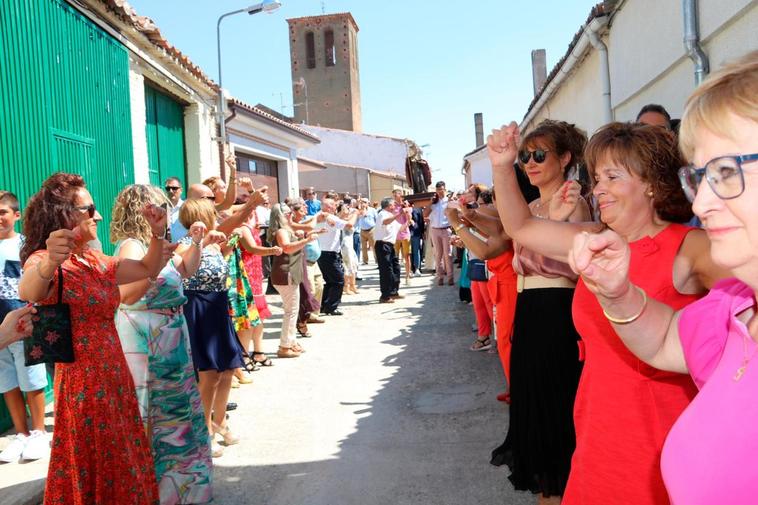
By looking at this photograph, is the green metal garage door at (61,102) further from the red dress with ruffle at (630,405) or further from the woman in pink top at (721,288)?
the woman in pink top at (721,288)

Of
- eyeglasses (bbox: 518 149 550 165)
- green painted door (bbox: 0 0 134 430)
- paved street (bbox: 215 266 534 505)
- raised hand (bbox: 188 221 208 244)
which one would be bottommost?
paved street (bbox: 215 266 534 505)

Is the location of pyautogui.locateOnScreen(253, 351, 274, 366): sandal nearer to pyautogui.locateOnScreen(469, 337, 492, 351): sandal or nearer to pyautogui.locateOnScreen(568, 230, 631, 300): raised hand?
pyautogui.locateOnScreen(469, 337, 492, 351): sandal

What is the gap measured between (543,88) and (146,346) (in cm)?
1192

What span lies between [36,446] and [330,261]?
6067 mm

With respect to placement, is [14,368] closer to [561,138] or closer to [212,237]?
[212,237]

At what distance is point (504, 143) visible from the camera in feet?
7.68

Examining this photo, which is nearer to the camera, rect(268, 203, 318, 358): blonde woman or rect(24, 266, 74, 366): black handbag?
rect(24, 266, 74, 366): black handbag

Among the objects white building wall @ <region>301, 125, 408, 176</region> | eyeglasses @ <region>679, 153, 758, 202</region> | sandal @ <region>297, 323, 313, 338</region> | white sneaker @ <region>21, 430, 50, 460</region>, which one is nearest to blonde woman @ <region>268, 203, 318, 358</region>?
sandal @ <region>297, 323, 313, 338</region>

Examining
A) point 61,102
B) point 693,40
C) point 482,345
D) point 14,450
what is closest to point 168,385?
point 14,450

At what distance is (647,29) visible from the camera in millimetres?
7301

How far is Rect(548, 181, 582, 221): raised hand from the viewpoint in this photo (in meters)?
2.81

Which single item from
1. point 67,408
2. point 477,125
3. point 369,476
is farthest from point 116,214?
point 477,125

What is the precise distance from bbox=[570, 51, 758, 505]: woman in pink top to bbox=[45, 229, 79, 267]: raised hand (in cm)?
213

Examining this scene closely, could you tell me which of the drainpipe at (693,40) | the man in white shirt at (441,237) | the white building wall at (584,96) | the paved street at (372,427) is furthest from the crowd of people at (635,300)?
the man in white shirt at (441,237)
